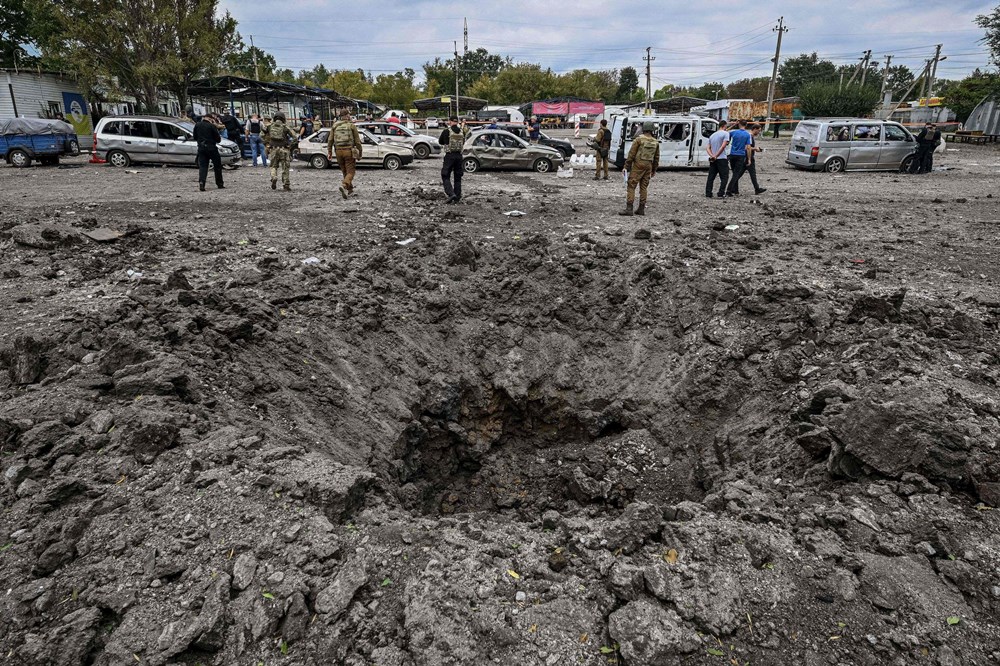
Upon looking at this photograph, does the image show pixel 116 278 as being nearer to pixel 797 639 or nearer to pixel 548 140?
pixel 797 639

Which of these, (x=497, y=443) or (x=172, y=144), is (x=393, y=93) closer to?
(x=172, y=144)

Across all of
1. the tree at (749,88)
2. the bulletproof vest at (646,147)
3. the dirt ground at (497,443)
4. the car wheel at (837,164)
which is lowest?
the dirt ground at (497,443)

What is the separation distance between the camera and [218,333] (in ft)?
14.2

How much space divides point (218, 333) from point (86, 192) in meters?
9.91

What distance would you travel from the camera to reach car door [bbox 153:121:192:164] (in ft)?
53.0

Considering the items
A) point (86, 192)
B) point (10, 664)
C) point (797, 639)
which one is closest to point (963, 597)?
point (797, 639)

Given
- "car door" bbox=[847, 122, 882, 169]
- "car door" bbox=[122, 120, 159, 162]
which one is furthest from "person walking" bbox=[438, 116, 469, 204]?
"car door" bbox=[847, 122, 882, 169]

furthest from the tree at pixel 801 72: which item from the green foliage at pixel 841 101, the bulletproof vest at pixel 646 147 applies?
the bulletproof vest at pixel 646 147

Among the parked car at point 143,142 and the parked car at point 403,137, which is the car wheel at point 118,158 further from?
the parked car at point 403,137

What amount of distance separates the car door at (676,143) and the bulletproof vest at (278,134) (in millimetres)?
11969

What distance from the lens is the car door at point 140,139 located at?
52.8 ft

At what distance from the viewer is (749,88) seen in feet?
274

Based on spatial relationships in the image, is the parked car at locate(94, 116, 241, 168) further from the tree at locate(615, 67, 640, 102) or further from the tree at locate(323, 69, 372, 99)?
the tree at locate(615, 67, 640, 102)

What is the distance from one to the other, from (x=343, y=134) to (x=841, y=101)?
47052 millimetres
